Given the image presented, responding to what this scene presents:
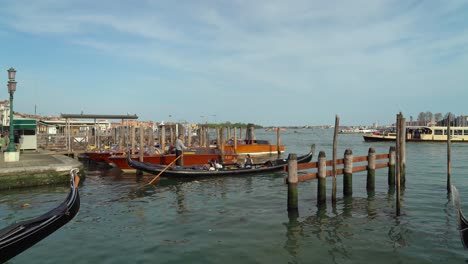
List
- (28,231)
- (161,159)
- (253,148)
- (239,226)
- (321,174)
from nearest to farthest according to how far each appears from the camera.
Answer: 1. (28,231)
2. (239,226)
3. (321,174)
4. (161,159)
5. (253,148)

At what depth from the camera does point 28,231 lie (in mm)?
5141

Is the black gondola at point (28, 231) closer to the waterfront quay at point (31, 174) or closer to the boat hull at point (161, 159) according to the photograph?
the waterfront quay at point (31, 174)

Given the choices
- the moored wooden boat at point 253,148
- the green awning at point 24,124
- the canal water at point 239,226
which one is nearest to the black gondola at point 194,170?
the canal water at point 239,226

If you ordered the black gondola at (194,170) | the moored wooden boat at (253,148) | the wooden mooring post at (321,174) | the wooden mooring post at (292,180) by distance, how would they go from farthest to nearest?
the moored wooden boat at (253,148), the black gondola at (194,170), the wooden mooring post at (321,174), the wooden mooring post at (292,180)

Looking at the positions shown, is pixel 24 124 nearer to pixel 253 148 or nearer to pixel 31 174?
pixel 31 174

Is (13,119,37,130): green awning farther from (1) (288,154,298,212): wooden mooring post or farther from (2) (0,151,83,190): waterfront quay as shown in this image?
(1) (288,154,298,212): wooden mooring post

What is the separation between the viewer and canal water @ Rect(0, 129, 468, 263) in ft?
22.6

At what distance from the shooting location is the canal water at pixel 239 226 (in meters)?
6.89

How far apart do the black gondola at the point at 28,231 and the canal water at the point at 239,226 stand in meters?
1.19

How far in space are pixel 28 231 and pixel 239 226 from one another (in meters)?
4.85

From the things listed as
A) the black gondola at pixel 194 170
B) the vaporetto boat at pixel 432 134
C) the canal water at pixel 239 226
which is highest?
the vaporetto boat at pixel 432 134

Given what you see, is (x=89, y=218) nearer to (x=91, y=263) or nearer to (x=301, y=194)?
(x=91, y=263)

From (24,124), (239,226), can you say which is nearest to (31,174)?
(239,226)

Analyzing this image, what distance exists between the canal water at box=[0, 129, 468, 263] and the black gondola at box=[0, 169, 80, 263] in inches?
46.9
